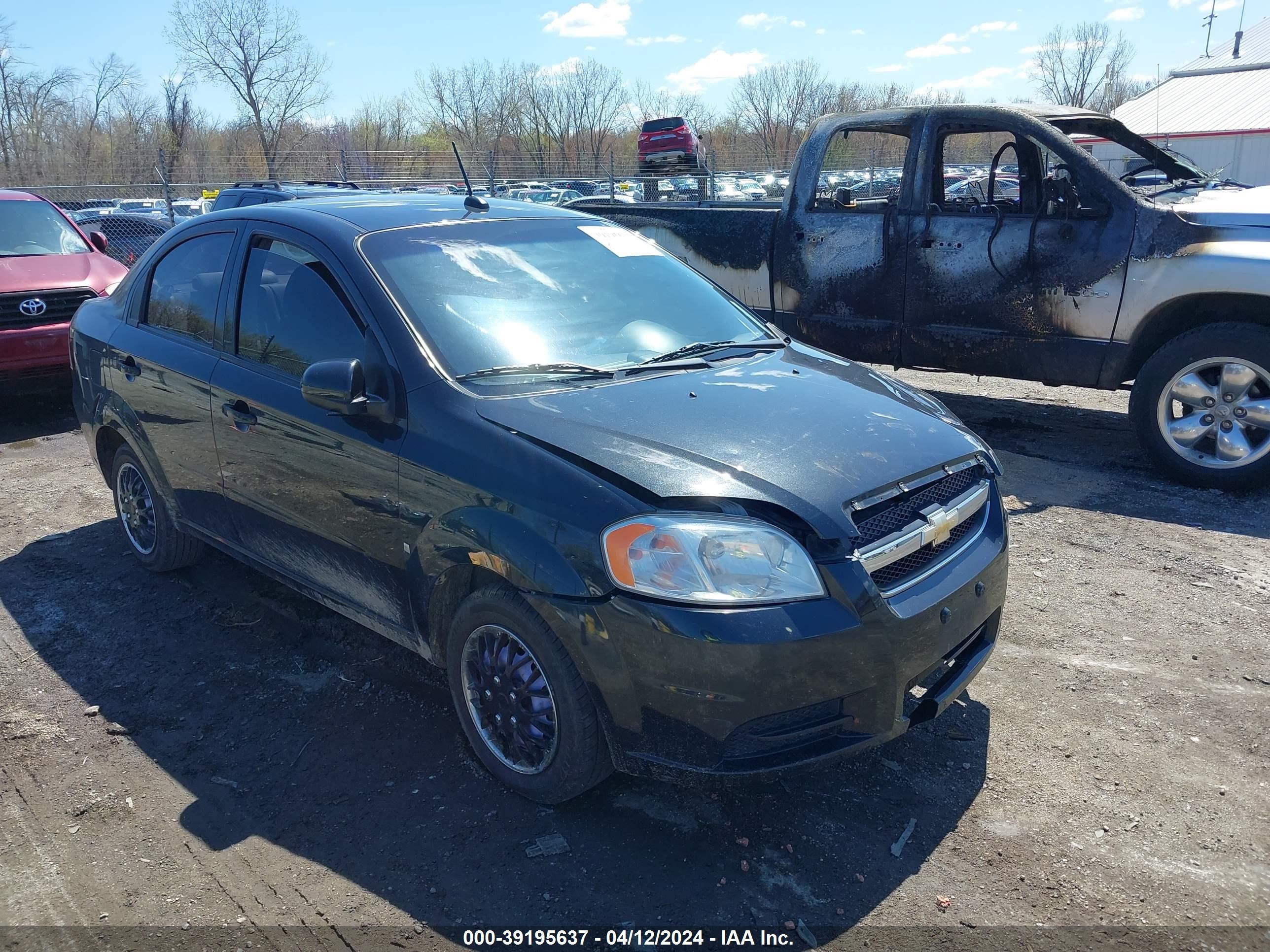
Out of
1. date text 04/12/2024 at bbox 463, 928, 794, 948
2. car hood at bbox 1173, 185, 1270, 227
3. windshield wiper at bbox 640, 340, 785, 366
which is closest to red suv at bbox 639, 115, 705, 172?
car hood at bbox 1173, 185, 1270, 227

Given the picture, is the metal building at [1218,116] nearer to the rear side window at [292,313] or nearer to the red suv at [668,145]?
the red suv at [668,145]

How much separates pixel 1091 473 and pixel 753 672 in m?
4.45

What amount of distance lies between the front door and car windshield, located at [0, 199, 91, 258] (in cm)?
615

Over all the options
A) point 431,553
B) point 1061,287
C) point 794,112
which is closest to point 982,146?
point 1061,287

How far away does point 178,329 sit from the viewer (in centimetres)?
422

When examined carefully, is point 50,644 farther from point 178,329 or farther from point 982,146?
point 982,146

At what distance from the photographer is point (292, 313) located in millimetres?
3586

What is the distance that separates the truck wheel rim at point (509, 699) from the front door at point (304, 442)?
1.24 feet

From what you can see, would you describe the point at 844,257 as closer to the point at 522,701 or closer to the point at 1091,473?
the point at 1091,473

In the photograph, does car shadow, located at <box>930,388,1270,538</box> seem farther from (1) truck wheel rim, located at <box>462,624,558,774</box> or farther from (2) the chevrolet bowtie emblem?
(1) truck wheel rim, located at <box>462,624,558,774</box>

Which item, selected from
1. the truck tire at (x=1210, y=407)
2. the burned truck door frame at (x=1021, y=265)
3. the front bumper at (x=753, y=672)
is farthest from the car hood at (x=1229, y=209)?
the front bumper at (x=753, y=672)

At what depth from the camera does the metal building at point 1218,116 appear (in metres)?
30.5

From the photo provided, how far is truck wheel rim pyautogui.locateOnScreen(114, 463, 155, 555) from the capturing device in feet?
15.5

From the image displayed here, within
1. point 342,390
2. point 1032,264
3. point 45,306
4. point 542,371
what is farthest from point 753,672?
point 45,306
